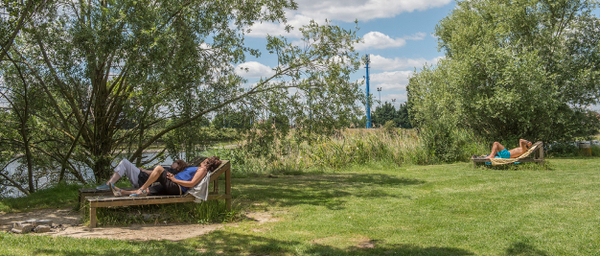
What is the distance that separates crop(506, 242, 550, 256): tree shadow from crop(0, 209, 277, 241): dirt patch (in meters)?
3.06

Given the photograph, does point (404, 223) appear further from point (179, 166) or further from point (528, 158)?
point (528, 158)

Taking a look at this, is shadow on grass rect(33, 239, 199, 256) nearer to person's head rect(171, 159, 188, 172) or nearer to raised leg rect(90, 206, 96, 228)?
raised leg rect(90, 206, 96, 228)

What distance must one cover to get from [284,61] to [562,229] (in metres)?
6.16

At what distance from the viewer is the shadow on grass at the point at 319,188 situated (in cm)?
761

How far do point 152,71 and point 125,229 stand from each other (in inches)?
115

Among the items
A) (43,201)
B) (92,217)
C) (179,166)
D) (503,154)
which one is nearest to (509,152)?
(503,154)

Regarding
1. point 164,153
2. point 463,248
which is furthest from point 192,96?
point 463,248

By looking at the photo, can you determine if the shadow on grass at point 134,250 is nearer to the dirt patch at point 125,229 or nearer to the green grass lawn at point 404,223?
the green grass lawn at point 404,223

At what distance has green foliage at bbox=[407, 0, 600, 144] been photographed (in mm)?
15180

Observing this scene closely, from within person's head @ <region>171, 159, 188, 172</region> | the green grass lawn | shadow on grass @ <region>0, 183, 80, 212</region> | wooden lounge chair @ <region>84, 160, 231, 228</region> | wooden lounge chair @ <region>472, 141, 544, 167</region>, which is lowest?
the green grass lawn

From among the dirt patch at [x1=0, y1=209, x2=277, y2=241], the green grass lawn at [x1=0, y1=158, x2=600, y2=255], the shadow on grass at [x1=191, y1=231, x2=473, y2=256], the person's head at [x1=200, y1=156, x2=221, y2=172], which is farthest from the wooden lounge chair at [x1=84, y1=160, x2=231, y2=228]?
the shadow on grass at [x1=191, y1=231, x2=473, y2=256]

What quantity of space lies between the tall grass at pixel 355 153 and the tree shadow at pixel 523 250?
8774 mm

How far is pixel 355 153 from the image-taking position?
14.0 meters

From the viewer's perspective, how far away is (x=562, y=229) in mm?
4863
